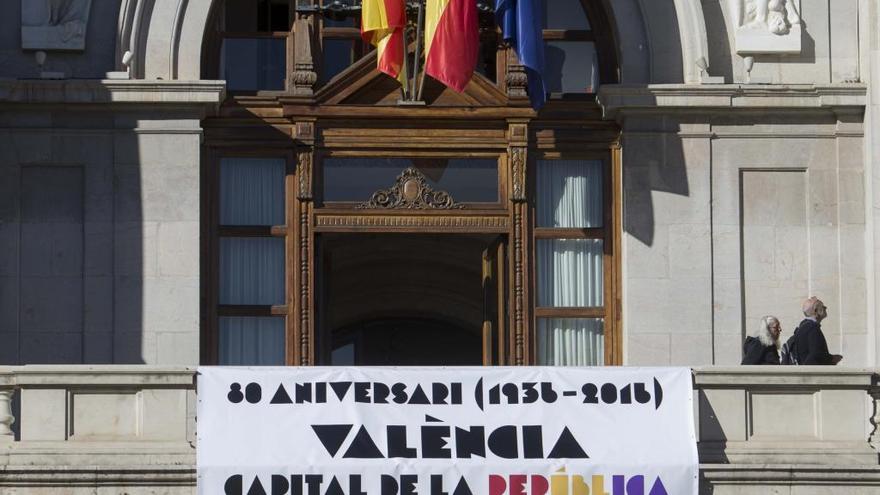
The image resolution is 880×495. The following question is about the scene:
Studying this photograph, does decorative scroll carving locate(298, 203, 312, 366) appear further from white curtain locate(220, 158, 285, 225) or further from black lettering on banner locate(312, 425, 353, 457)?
black lettering on banner locate(312, 425, 353, 457)

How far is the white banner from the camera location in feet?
70.5

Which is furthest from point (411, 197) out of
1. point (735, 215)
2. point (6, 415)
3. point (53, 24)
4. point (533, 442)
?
point (6, 415)

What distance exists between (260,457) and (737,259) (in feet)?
22.6

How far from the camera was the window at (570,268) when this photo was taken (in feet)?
85.5

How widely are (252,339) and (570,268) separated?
376 centimetres

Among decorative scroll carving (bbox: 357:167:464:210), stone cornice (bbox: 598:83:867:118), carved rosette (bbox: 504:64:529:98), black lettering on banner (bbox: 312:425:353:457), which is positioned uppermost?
carved rosette (bbox: 504:64:529:98)

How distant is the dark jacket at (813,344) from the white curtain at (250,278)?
6.17 m

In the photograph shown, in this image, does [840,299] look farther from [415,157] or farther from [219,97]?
[219,97]

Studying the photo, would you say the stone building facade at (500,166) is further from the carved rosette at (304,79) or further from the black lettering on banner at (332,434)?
the black lettering on banner at (332,434)

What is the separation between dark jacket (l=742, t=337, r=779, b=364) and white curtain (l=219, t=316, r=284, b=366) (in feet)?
18.2

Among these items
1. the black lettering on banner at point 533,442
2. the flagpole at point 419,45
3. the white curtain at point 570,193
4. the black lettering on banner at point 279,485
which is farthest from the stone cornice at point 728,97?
the black lettering on banner at point 279,485

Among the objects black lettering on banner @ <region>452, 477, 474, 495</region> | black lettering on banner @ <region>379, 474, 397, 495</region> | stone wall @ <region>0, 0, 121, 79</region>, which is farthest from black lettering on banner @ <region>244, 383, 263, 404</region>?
stone wall @ <region>0, 0, 121, 79</region>

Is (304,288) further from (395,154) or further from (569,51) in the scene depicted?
(569,51)

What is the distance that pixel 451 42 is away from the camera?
2531cm
